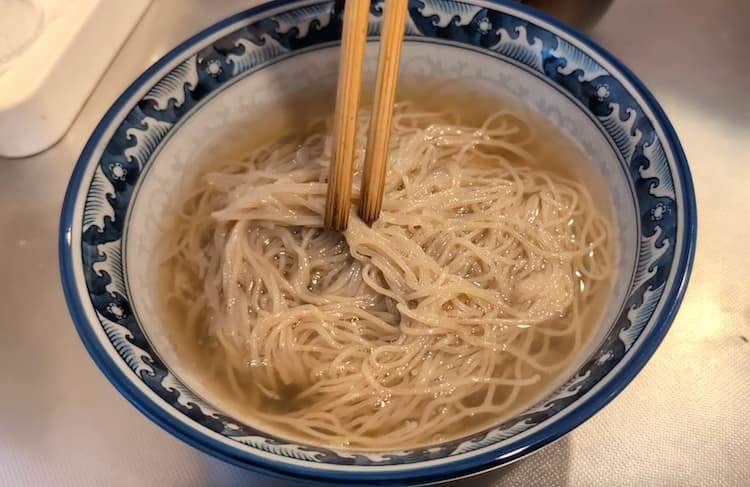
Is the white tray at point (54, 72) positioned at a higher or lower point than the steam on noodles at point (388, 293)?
higher

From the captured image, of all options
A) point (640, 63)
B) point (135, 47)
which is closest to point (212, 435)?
point (135, 47)

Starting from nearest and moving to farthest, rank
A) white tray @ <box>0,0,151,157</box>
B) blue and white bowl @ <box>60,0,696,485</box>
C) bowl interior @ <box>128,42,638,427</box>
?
blue and white bowl @ <box>60,0,696,485</box>, bowl interior @ <box>128,42,638,427</box>, white tray @ <box>0,0,151,157</box>

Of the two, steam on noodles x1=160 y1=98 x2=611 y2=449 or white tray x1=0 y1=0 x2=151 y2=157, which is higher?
white tray x1=0 y1=0 x2=151 y2=157

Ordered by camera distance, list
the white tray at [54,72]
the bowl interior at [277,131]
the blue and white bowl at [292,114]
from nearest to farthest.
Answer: the blue and white bowl at [292,114]
the bowl interior at [277,131]
the white tray at [54,72]

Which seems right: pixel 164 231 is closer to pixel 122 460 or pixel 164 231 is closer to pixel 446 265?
pixel 122 460

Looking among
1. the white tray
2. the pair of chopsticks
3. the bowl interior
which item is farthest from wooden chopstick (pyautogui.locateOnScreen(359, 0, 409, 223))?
the white tray

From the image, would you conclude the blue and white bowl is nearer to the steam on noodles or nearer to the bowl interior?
the bowl interior

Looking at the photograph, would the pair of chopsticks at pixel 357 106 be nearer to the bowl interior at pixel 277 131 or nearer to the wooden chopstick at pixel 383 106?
the wooden chopstick at pixel 383 106

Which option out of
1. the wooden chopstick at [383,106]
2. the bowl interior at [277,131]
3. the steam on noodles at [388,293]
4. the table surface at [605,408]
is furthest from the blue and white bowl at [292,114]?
the wooden chopstick at [383,106]
